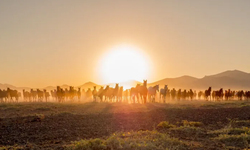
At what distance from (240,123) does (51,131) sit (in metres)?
14.0

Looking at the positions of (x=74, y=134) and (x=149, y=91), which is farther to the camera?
(x=149, y=91)

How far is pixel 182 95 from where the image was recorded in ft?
187

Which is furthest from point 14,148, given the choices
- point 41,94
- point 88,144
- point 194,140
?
point 41,94

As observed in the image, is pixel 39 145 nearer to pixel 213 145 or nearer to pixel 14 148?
pixel 14 148

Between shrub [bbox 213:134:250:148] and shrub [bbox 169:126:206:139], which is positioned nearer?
shrub [bbox 213:134:250:148]

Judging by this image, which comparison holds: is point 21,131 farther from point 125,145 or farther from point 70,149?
point 125,145

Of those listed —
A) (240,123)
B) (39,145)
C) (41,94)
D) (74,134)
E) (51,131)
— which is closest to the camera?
(39,145)

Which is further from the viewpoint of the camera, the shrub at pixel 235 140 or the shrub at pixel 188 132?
the shrub at pixel 188 132

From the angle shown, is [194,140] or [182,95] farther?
[182,95]

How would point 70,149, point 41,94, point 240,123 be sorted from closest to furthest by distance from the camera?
point 70,149, point 240,123, point 41,94

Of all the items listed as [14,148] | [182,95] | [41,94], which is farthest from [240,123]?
[41,94]

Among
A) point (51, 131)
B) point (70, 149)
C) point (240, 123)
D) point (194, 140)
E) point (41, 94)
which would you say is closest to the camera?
point (70, 149)

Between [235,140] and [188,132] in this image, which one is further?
[188,132]

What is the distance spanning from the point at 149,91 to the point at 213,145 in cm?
3370
